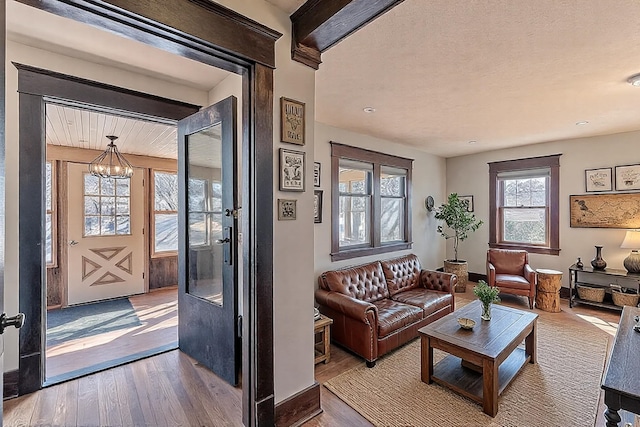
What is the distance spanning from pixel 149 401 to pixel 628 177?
20.8 ft

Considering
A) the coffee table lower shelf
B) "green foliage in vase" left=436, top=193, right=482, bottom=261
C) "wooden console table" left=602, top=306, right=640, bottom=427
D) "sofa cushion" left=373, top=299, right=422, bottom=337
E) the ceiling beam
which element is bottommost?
the coffee table lower shelf

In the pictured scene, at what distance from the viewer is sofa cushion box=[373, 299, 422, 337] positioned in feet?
9.53

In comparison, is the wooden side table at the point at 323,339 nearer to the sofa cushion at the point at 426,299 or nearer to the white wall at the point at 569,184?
the sofa cushion at the point at 426,299

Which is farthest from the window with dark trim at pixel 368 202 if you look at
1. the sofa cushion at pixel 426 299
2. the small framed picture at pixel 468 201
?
the small framed picture at pixel 468 201

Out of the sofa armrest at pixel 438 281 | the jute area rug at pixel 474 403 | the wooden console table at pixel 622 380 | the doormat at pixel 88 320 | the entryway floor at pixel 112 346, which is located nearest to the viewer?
the wooden console table at pixel 622 380

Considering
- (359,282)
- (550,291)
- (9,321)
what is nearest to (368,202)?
(359,282)

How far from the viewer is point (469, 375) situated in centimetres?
252

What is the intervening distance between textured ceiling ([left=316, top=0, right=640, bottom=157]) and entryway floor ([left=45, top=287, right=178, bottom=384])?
311cm

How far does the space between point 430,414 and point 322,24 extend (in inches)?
105

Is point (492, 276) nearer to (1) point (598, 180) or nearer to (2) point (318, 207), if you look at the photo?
(1) point (598, 180)

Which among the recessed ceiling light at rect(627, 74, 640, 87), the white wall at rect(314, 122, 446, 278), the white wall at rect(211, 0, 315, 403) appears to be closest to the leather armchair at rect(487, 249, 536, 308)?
the white wall at rect(314, 122, 446, 278)

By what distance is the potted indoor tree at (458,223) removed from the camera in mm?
5324

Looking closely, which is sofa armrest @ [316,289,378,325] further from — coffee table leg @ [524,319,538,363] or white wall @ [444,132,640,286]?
Answer: white wall @ [444,132,640,286]

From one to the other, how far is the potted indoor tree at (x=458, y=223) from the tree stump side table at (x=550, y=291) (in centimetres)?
117
